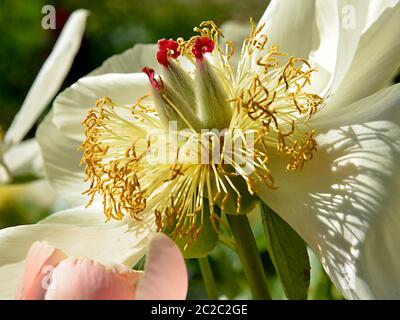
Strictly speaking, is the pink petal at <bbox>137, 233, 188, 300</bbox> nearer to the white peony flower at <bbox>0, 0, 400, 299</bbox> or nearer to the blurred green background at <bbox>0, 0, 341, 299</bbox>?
the white peony flower at <bbox>0, 0, 400, 299</bbox>

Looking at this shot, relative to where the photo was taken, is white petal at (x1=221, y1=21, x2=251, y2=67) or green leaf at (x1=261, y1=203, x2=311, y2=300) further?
white petal at (x1=221, y1=21, x2=251, y2=67)

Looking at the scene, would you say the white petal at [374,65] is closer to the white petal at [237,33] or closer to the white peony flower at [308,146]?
the white peony flower at [308,146]

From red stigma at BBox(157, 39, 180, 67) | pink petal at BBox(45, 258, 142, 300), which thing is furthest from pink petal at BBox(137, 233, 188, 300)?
red stigma at BBox(157, 39, 180, 67)

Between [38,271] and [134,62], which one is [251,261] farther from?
[134,62]

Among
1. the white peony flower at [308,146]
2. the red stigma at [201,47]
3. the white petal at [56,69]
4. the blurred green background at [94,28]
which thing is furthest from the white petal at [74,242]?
the blurred green background at [94,28]
